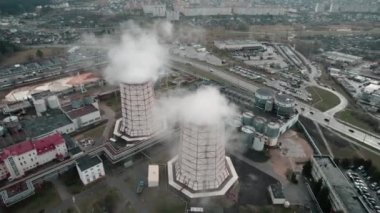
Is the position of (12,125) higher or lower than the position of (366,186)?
higher

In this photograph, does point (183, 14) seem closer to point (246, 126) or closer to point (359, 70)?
point (359, 70)

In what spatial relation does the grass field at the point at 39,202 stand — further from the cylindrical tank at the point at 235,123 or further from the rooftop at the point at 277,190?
the cylindrical tank at the point at 235,123

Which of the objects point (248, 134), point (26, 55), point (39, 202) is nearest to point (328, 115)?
point (248, 134)

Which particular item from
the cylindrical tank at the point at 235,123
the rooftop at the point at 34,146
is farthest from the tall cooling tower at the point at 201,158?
the rooftop at the point at 34,146

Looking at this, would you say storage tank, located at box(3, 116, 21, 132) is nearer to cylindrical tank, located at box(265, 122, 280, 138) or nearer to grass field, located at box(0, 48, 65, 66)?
cylindrical tank, located at box(265, 122, 280, 138)

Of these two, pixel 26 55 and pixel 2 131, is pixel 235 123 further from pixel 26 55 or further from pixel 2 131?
pixel 26 55

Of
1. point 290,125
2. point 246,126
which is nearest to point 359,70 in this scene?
point 290,125

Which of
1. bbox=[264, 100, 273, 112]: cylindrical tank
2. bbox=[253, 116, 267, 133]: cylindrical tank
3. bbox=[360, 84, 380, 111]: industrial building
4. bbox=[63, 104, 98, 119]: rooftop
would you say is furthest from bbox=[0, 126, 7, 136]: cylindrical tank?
bbox=[360, 84, 380, 111]: industrial building
